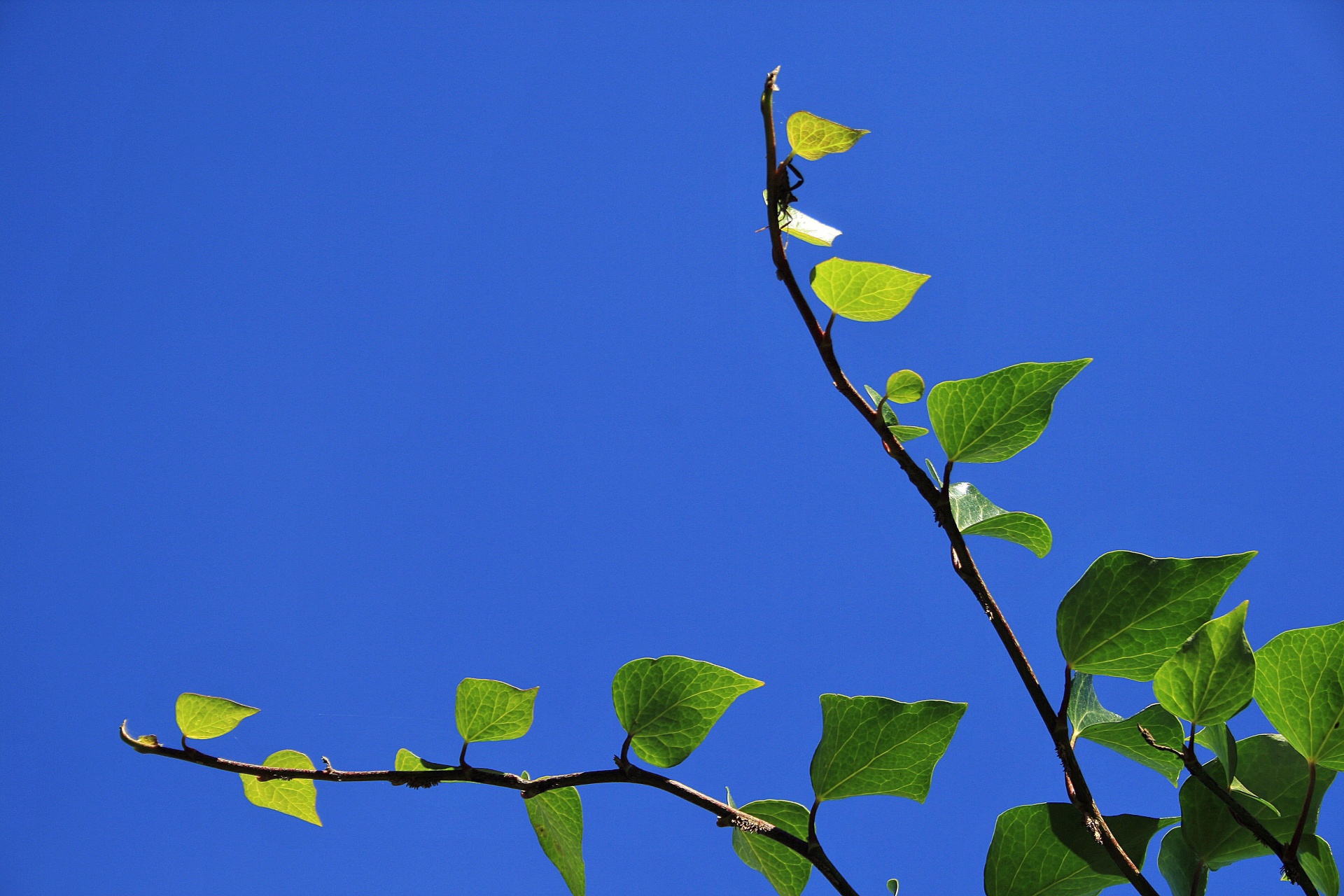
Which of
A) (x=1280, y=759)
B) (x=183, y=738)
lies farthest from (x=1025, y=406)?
(x=183, y=738)

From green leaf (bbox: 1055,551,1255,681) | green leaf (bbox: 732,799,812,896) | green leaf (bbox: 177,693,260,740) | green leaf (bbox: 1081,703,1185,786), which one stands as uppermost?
green leaf (bbox: 177,693,260,740)

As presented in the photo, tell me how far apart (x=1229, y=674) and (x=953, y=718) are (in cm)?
8

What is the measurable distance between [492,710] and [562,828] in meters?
0.05

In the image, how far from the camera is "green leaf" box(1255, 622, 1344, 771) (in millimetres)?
239

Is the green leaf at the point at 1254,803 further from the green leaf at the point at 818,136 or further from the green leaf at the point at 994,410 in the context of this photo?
the green leaf at the point at 818,136

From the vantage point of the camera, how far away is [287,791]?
1.05 ft

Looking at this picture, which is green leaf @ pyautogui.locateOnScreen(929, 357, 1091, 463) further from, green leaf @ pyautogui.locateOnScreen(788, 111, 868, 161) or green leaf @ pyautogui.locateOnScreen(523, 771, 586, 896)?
green leaf @ pyautogui.locateOnScreen(523, 771, 586, 896)

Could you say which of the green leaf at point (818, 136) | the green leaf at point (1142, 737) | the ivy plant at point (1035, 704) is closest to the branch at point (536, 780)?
the ivy plant at point (1035, 704)

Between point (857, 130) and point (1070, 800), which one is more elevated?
point (857, 130)

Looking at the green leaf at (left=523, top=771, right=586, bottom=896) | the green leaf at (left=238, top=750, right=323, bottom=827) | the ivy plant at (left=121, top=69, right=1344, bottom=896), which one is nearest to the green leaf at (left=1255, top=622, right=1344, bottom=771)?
the ivy plant at (left=121, top=69, right=1344, bottom=896)

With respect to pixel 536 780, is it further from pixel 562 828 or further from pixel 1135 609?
pixel 1135 609

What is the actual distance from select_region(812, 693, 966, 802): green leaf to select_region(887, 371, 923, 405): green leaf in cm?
10

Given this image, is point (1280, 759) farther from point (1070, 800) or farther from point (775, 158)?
point (775, 158)

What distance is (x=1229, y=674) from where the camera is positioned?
0.24 m
